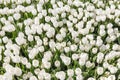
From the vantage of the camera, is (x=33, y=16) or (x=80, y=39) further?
(x=33, y=16)

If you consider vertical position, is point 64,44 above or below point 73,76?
above

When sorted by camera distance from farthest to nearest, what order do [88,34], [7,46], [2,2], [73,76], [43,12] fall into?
[2,2], [43,12], [88,34], [7,46], [73,76]

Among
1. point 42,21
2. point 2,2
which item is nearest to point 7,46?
point 42,21

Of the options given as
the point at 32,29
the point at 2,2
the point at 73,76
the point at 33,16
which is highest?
the point at 2,2

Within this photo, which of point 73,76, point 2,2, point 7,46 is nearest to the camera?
point 73,76

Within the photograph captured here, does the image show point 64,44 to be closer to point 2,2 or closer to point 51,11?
point 51,11

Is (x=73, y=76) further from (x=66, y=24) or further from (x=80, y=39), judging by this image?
(x=66, y=24)
